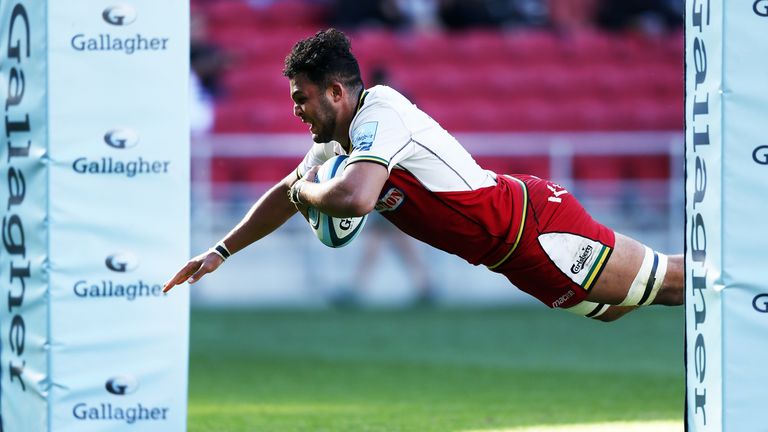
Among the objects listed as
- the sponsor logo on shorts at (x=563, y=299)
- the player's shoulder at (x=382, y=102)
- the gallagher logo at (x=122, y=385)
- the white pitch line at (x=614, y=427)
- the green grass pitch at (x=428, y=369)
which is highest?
the player's shoulder at (x=382, y=102)

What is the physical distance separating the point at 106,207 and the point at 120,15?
0.88 metres

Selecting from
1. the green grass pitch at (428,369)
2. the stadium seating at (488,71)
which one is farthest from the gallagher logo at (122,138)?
the stadium seating at (488,71)

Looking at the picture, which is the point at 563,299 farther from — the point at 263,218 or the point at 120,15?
the point at 120,15

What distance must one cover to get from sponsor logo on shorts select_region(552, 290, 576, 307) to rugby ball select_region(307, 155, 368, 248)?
46.7 inches

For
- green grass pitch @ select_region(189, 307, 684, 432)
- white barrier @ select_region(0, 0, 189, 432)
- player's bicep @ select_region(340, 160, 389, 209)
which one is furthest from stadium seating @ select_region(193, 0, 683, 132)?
player's bicep @ select_region(340, 160, 389, 209)

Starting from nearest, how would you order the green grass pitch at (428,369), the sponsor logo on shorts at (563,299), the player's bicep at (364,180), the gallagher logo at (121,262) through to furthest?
the player's bicep at (364,180), the gallagher logo at (121,262), the sponsor logo on shorts at (563,299), the green grass pitch at (428,369)

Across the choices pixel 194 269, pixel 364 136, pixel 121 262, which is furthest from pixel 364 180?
pixel 121 262

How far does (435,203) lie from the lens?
5938 millimetres

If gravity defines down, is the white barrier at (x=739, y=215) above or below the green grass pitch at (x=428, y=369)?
above

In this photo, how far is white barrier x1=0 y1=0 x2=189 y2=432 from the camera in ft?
18.7

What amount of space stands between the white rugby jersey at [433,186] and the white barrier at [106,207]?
0.86m

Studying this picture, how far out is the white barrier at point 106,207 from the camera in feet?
18.7

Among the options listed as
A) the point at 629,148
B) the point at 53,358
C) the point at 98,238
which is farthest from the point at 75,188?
the point at 629,148

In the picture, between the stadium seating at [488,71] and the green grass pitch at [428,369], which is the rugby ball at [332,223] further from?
the stadium seating at [488,71]
